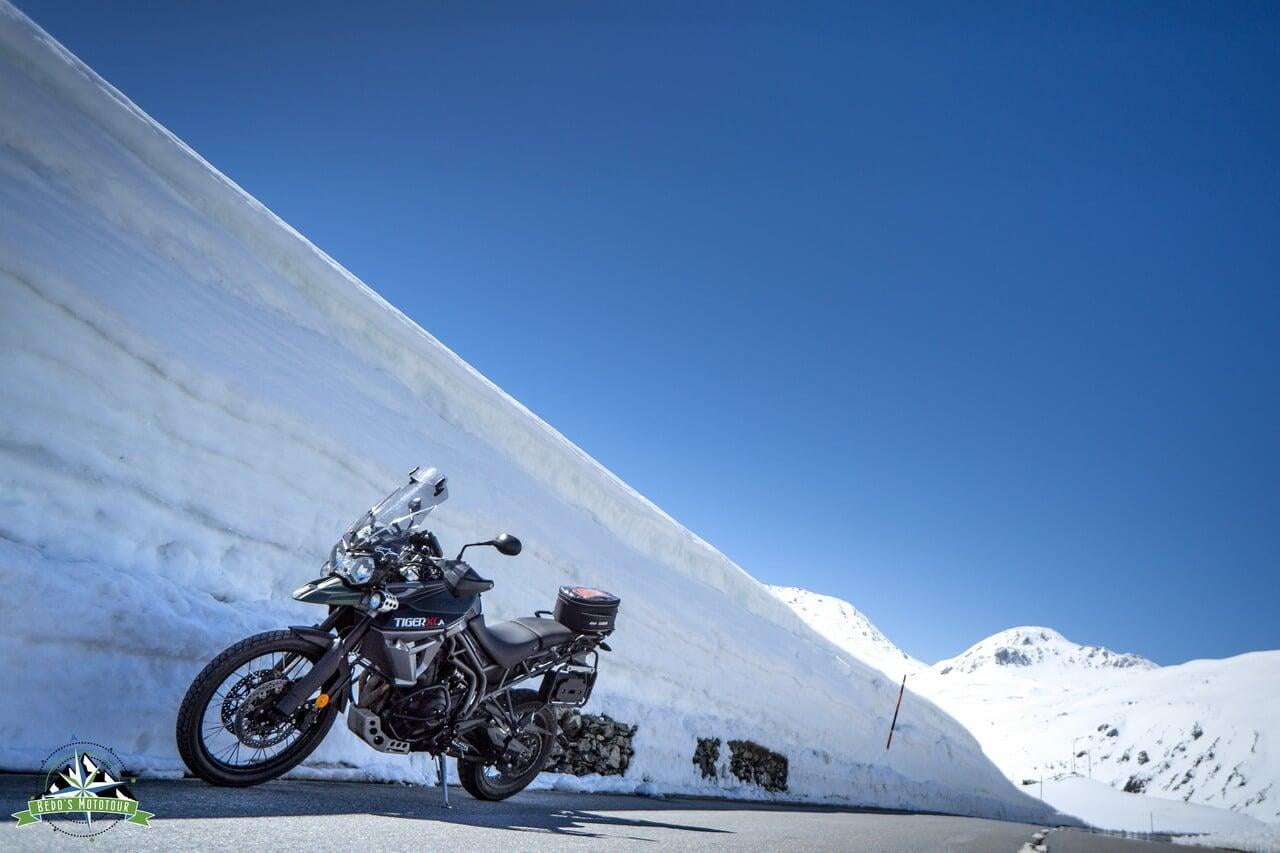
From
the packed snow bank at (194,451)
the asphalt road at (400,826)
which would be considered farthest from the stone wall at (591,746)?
the asphalt road at (400,826)

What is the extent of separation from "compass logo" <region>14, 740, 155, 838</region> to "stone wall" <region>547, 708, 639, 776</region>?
479 cm

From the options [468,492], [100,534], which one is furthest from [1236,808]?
[100,534]

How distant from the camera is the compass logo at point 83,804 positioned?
2.58m

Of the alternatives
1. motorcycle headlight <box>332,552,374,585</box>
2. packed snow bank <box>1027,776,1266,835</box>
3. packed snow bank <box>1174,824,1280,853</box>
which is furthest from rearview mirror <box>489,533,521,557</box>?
packed snow bank <box>1027,776,1266,835</box>

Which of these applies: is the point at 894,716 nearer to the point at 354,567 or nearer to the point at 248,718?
the point at 354,567

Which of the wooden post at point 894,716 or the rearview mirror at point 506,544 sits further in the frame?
the wooden post at point 894,716

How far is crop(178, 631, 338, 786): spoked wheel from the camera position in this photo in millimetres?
3840

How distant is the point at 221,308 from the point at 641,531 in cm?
685

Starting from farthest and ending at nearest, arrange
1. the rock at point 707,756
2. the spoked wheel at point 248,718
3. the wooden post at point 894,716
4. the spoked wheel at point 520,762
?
the wooden post at point 894,716
the rock at point 707,756
the spoked wheel at point 520,762
the spoked wheel at point 248,718

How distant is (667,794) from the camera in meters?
8.89

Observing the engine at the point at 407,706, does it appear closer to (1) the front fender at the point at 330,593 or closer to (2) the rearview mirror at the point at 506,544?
(1) the front fender at the point at 330,593

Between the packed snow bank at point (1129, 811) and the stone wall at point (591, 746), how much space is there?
26930 mm

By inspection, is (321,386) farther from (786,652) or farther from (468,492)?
(786,652)

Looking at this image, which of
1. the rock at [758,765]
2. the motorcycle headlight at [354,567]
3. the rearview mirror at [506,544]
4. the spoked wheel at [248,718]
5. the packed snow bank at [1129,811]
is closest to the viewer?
the spoked wheel at [248,718]
